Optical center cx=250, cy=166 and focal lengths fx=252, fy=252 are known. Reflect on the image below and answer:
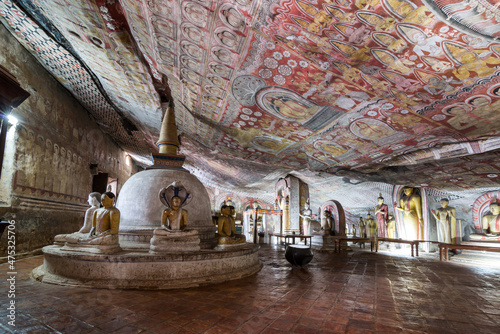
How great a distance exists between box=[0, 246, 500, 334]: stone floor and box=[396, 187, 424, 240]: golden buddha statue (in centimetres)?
651

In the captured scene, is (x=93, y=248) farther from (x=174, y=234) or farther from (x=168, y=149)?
(x=168, y=149)

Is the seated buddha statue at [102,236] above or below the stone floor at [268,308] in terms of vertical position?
above

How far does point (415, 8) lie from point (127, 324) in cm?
477

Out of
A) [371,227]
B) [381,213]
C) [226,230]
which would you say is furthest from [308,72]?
[371,227]

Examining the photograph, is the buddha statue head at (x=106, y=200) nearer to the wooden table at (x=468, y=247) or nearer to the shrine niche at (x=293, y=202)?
the wooden table at (x=468, y=247)

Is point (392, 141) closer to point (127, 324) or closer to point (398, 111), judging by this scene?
point (398, 111)

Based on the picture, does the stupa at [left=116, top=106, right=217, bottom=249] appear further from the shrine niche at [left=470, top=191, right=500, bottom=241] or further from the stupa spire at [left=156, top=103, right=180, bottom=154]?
the shrine niche at [left=470, top=191, right=500, bottom=241]

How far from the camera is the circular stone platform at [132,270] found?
387 cm

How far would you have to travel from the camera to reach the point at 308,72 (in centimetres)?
486

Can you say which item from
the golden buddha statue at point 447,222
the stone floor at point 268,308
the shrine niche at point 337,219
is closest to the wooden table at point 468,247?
the golden buddha statue at point 447,222

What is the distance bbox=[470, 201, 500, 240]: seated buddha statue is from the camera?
26.7ft

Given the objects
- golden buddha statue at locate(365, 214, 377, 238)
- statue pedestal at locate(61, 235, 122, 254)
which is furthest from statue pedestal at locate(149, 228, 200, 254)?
golden buddha statue at locate(365, 214, 377, 238)

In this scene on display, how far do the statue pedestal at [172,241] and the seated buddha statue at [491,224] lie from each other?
928cm

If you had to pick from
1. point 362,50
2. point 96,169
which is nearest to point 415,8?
point 362,50
